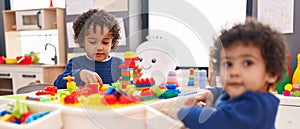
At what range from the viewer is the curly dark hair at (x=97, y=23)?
3.46 ft

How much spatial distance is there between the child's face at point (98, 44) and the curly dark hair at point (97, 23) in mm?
19

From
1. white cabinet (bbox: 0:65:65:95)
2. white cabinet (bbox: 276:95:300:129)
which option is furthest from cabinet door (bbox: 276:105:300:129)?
white cabinet (bbox: 0:65:65:95)

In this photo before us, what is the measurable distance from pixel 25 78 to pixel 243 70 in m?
2.73

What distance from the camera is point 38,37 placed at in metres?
3.29

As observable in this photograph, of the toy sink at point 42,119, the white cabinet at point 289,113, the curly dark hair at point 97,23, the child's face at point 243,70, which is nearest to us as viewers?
the child's face at point 243,70

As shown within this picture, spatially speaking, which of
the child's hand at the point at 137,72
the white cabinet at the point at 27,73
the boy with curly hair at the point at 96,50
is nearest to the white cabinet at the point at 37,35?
the white cabinet at the point at 27,73

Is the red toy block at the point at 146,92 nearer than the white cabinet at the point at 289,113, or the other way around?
the red toy block at the point at 146,92

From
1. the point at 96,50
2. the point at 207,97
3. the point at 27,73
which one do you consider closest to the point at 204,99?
the point at 207,97

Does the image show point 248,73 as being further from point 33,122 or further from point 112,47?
point 112,47

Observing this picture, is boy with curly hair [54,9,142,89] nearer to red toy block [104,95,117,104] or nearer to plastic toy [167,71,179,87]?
plastic toy [167,71,179,87]

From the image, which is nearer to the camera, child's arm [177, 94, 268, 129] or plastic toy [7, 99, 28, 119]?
child's arm [177, 94, 268, 129]

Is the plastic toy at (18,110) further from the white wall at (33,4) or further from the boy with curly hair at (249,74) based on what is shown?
the white wall at (33,4)

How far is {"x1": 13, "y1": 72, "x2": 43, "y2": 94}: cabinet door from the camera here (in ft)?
9.30

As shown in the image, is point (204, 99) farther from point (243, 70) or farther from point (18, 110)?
point (18, 110)
